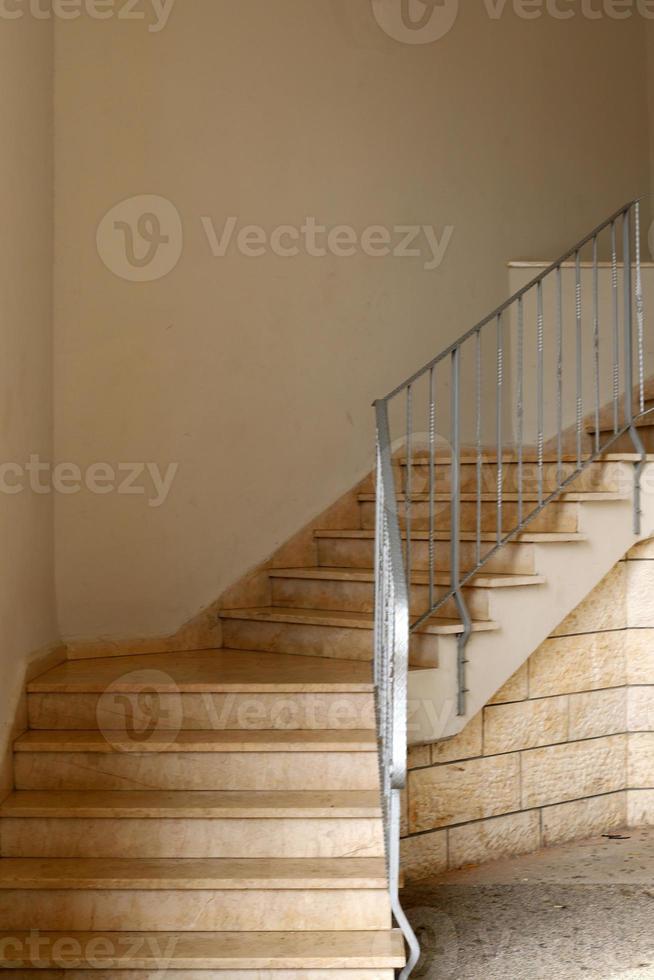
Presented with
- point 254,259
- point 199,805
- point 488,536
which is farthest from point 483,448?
point 199,805

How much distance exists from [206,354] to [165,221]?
61 centimetres

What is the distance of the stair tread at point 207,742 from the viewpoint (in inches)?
143

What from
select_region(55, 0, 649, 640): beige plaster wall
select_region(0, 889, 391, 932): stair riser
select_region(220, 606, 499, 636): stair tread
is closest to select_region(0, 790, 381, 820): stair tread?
select_region(0, 889, 391, 932): stair riser

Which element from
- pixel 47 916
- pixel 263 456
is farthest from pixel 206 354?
pixel 47 916

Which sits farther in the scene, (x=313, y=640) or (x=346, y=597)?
(x=346, y=597)

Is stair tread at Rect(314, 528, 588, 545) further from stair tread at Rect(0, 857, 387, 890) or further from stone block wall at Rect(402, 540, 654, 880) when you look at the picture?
stair tread at Rect(0, 857, 387, 890)

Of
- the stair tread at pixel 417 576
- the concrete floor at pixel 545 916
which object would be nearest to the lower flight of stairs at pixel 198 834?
the concrete floor at pixel 545 916

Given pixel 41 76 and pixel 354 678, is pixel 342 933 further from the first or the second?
pixel 41 76

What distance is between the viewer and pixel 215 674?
13.6 feet

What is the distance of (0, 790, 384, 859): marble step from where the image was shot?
3.43 meters

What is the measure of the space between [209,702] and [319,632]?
760mm

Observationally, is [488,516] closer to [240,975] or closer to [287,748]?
[287,748]

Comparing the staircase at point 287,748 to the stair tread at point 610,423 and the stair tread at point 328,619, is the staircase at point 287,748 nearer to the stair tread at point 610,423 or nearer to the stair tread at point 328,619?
the stair tread at point 328,619

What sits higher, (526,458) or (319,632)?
(526,458)
